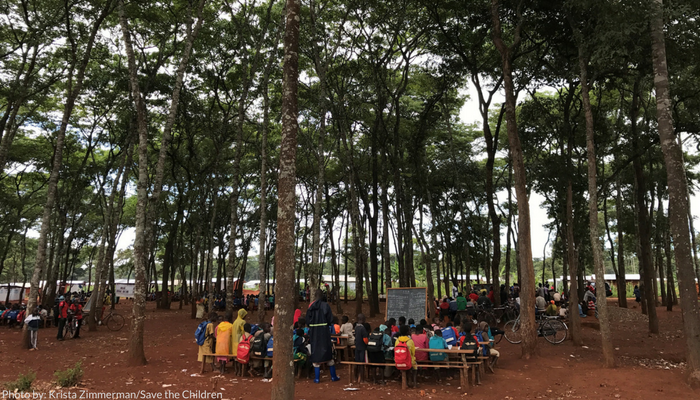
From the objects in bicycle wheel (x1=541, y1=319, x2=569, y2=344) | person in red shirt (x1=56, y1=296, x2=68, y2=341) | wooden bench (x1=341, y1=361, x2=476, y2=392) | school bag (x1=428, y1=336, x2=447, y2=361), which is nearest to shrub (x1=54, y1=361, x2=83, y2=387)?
wooden bench (x1=341, y1=361, x2=476, y2=392)

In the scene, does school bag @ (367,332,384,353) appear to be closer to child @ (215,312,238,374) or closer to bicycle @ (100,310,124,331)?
child @ (215,312,238,374)

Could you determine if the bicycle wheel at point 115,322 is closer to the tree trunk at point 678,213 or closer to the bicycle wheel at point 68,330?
the bicycle wheel at point 68,330

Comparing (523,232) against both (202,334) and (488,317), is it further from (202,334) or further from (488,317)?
(202,334)

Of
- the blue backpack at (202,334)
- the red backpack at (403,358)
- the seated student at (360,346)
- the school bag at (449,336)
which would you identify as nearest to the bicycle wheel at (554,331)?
the school bag at (449,336)

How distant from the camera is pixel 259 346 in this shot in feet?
28.1

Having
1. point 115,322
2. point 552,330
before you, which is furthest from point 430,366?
point 115,322

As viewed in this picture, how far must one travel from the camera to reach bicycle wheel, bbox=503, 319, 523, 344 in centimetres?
1263

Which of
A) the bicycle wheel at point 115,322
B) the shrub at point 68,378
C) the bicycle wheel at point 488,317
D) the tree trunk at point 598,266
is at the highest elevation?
the tree trunk at point 598,266

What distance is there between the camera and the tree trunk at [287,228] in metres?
5.07

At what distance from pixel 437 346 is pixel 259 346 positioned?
12.1ft

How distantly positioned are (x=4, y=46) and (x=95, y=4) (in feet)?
15.2

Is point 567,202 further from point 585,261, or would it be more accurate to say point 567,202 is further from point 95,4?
point 585,261

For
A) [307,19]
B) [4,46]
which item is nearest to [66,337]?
[4,46]

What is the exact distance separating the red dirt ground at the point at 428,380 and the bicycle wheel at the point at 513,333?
0.39 m
